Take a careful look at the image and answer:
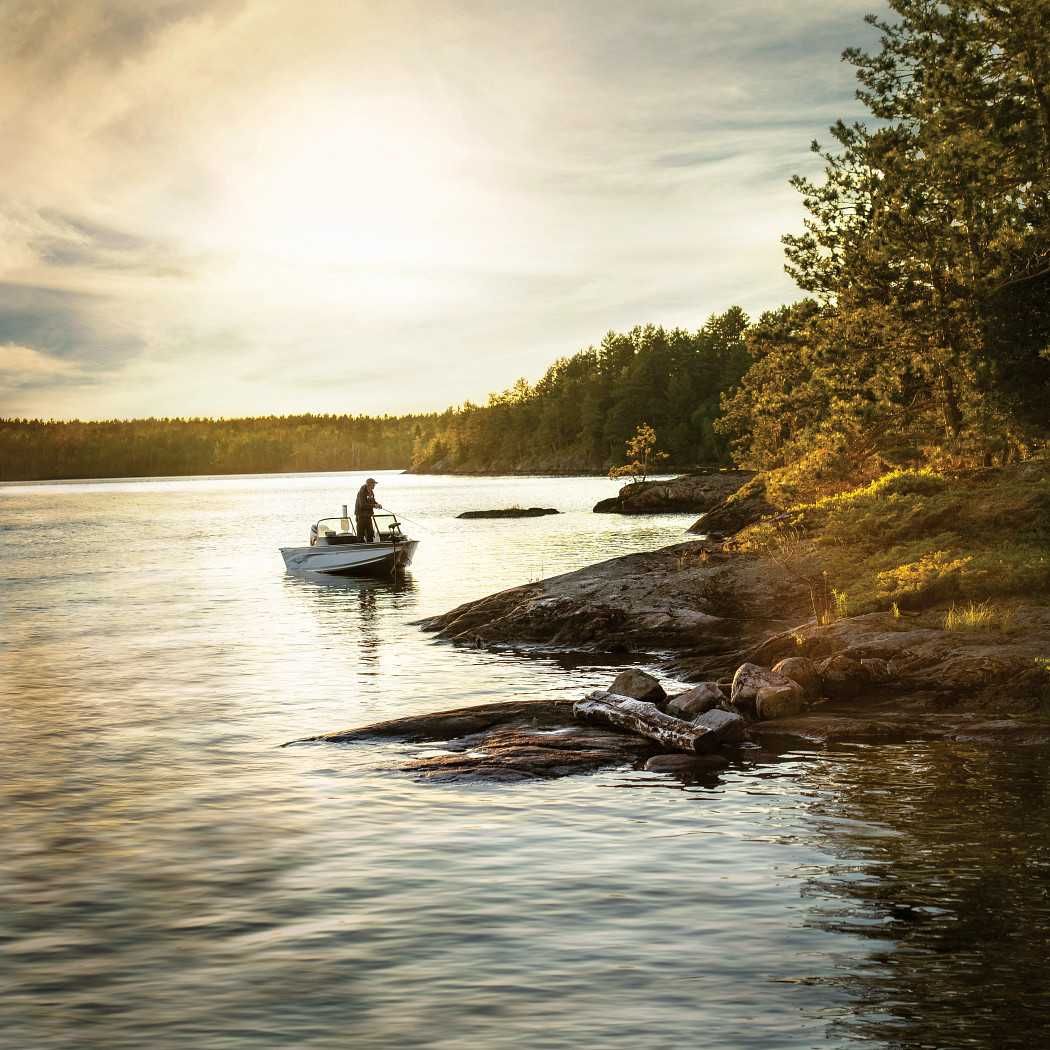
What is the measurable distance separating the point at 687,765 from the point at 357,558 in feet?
95.1

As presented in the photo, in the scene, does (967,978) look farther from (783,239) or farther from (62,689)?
(783,239)

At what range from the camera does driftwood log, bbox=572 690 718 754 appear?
14.2 m

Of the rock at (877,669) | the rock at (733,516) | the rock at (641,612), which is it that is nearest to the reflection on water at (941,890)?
the rock at (877,669)

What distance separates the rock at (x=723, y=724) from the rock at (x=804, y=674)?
86.8 inches

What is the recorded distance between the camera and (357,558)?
41719 millimetres

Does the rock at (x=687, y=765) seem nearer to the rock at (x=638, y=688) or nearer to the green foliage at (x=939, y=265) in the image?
the rock at (x=638, y=688)

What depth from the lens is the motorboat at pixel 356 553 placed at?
41188 millimetres

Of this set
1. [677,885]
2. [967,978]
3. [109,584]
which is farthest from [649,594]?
[109,584]

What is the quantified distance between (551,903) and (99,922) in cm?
364

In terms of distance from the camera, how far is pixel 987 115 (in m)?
22.4

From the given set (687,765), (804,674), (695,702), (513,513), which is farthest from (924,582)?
(513,513)

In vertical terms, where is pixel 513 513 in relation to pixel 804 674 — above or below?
above

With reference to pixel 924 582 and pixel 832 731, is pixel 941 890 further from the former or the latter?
pixel 924 582

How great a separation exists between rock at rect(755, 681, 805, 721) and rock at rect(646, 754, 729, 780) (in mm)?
2179
